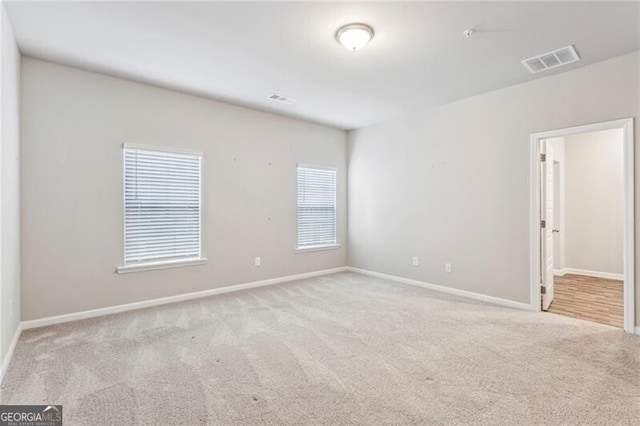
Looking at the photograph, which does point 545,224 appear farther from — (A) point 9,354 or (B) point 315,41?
(A) point 9,354

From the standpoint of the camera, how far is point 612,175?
5.70 metres

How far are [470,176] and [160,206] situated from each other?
4.25m

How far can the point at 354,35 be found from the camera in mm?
2762

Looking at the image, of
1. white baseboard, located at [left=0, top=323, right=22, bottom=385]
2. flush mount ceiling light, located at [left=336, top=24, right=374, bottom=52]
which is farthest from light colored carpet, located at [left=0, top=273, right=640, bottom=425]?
flush mount ceiling light, located at [left=336, top=24, right=374, bottom=52]

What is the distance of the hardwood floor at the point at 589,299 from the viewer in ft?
12.3

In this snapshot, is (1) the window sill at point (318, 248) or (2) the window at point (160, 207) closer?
(2) the window at point (160, 207)

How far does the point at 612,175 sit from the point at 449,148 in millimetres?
3397

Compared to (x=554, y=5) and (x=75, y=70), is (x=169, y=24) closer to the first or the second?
(x=75, y=70)

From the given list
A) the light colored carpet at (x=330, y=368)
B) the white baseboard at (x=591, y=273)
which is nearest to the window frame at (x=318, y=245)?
the light colored carpet at (x=330, y=368)

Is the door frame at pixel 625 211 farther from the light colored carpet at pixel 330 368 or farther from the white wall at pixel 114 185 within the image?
the white wall at pixel 114 185

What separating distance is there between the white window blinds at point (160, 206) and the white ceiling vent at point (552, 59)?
4.19 m

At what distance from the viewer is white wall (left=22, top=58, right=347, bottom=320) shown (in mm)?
3395

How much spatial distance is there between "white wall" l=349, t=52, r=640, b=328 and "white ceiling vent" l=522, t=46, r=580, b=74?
32 cm

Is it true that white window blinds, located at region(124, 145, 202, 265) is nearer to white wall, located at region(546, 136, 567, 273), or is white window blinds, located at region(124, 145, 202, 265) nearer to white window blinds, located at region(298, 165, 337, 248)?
white window blinds, located at region(298, 165, 337, 248)
